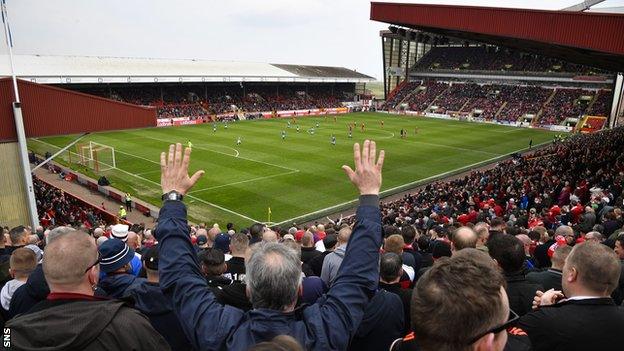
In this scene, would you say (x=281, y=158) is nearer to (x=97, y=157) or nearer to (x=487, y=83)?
(x=97, y=157)

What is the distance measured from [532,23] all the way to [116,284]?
20.6 m

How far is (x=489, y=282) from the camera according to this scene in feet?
7.17

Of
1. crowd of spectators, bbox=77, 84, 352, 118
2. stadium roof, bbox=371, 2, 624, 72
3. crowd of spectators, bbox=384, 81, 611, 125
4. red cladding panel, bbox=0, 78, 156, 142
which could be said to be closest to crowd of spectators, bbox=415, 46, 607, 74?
crowd of spectators, bbox=384, 81, 611, 125

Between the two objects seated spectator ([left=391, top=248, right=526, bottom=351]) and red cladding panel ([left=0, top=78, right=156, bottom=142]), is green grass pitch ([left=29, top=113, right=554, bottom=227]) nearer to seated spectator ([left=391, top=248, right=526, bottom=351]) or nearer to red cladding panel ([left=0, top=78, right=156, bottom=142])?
red cladding panel ([left=0, top=78, right=156, bottom=142])

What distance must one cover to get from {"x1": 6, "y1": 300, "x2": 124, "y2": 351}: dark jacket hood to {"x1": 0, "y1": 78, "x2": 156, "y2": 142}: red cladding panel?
18125 mm

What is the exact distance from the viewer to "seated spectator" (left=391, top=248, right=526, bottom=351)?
2.11 meters

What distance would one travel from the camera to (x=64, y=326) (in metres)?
2.50

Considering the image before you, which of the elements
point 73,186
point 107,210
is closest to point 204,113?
point 73,186

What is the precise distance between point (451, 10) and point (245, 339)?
86.9 ft

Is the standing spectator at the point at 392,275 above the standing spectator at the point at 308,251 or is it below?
above

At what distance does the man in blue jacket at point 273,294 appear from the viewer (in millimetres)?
2641

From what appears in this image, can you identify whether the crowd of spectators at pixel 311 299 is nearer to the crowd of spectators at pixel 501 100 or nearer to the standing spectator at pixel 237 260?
the standing spectator at pixel 237 260

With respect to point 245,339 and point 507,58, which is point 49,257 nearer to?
point 245,339

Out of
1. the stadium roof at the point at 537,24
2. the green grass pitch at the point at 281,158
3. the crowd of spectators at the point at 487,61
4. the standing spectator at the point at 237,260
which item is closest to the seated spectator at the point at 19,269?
the standing spectator at the point at 237,260
